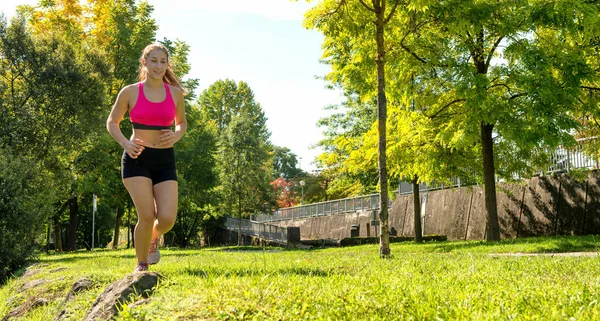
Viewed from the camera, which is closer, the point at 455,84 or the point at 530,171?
the point at 455,84

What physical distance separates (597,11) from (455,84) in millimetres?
3845

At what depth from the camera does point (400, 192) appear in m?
32.8

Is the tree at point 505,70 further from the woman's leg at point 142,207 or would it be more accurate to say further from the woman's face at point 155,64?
the woman's leg at point 142,207

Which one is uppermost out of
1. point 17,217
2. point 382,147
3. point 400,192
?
point 382,147

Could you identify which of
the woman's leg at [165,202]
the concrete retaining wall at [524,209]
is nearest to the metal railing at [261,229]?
the concrete retaining wall at [524,209]

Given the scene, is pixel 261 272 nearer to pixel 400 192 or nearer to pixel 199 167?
pixel 400 192

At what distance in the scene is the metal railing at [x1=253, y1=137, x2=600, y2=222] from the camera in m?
20.6

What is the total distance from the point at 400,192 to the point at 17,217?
23.1 meters

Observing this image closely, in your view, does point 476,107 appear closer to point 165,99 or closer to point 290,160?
point 165,99

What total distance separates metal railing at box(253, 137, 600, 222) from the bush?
581 inches

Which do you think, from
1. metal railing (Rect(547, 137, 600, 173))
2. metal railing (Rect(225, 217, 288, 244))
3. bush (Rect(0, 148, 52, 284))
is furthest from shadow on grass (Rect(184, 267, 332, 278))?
metal railing (Rect(225, 217, 288, 244))

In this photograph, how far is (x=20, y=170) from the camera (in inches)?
551

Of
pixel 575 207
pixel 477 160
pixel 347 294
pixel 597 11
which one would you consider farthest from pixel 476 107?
pixel 347 294

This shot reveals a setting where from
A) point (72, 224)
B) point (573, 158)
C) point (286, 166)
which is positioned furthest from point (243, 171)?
point (286, 166)
